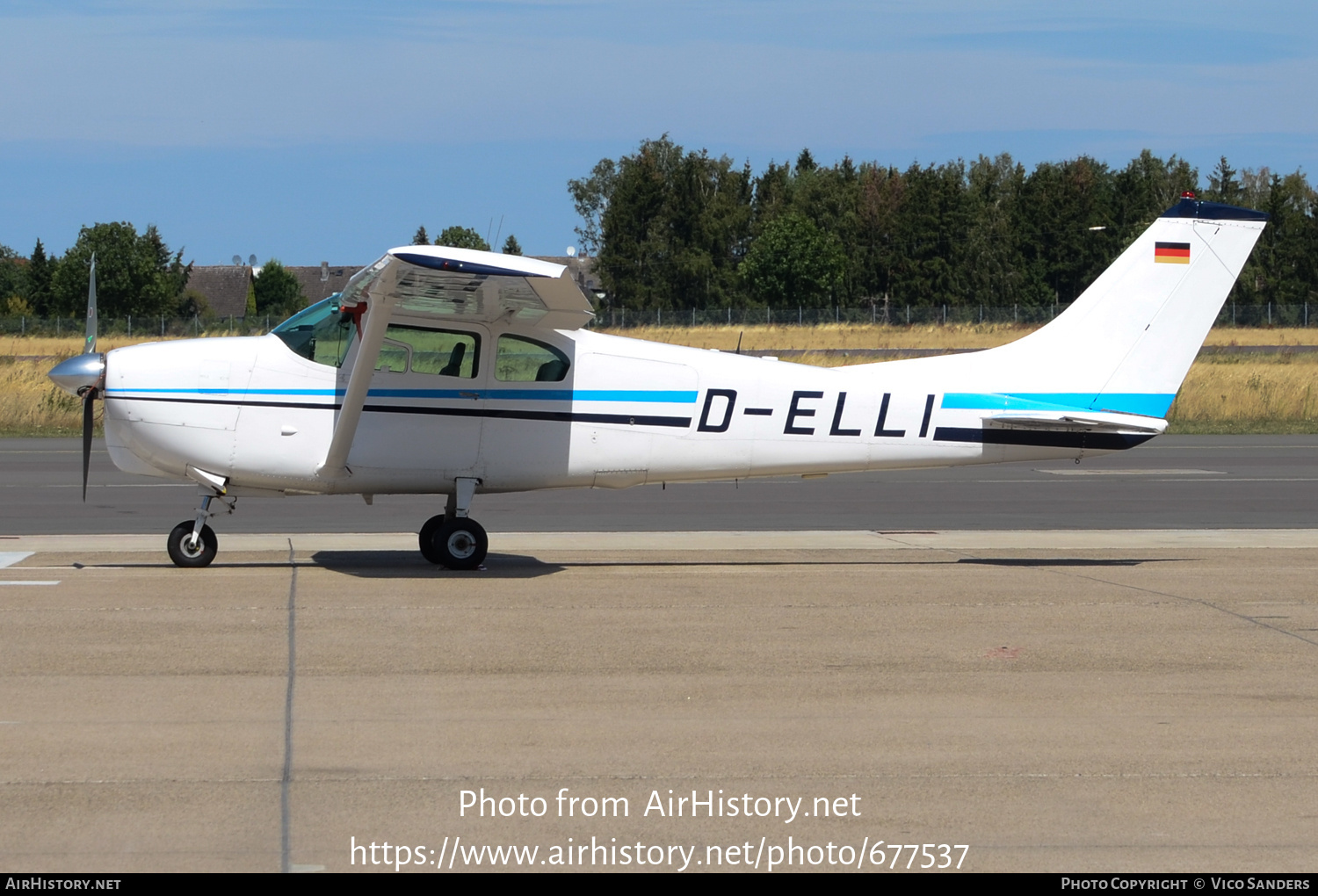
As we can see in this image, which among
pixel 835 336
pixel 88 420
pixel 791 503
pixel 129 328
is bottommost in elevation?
pixel 791 503

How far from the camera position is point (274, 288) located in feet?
313

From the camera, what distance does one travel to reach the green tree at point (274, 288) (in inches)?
3684

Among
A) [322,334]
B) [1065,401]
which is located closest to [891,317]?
[1065,401]

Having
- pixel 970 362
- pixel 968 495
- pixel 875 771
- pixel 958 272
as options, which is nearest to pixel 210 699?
pixel 875 771

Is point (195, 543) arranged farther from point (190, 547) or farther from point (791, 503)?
point (791, 503)

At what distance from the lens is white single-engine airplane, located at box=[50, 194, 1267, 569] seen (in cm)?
992

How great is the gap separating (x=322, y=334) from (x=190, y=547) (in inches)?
74.4

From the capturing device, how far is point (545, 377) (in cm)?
1034

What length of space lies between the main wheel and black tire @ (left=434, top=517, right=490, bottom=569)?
1.76 meters

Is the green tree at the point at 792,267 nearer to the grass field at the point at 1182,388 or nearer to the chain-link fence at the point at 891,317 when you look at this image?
the chain-link fence at the point at 891,317

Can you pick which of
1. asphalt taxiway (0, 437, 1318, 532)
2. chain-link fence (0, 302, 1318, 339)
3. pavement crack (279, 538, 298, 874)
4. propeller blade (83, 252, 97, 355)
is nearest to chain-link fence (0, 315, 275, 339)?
chain-link fence (0, 302, 1318, 339)

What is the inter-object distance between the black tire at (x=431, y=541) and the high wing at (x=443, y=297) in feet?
3.12

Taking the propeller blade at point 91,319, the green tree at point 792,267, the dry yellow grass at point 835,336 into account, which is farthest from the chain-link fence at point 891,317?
the propeller blade at point 91,319

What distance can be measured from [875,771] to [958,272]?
220 ft
